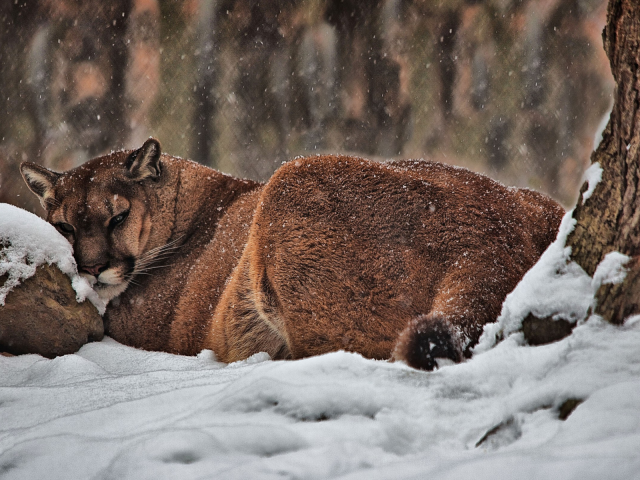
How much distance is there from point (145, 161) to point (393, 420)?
8.93 ft

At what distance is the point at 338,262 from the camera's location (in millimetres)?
2371

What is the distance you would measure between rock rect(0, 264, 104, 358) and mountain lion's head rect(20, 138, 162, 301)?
0.29 metres

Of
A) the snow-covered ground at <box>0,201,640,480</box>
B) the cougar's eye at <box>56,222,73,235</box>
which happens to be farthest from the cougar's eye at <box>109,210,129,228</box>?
the snow-covered ground at <box>0,201,640,480</box>

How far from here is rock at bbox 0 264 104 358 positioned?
2.81 metres

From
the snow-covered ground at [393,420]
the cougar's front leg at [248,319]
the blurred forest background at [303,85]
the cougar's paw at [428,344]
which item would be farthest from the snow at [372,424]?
the blurred forest background at [303,85]

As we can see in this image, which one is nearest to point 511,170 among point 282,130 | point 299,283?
point 282,130

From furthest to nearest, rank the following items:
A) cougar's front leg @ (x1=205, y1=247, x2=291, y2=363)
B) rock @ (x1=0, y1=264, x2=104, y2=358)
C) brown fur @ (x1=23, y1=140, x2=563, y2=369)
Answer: rock @ (x1=0, y1=264, x2=104, y2=358)
cougar's front leg @ (x1=205, y1=247, x2=291, y2=363)
brown fur @ (x1=23, y1=140, x2=563, y2=369)

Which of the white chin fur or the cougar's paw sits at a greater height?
the white chin fur

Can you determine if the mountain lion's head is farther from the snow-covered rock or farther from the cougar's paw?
the cougar's paw

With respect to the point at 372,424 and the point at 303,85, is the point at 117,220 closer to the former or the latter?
the point at 372,424

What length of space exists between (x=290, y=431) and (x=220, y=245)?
2.21 metres

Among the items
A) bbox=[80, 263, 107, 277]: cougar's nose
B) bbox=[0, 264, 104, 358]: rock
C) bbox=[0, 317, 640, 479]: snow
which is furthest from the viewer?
bbox=[80, 263, 107, 277]: cougar's nose

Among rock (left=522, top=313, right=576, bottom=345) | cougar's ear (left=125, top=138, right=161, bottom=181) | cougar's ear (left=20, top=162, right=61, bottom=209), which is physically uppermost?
cougar's ear (left=125, top=138, right=161, bottom=181)

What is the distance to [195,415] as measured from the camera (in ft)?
4.52
